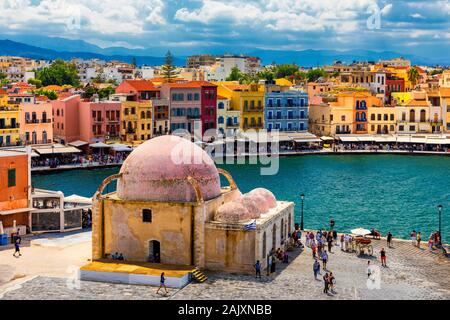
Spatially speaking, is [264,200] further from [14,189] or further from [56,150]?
[56,150]

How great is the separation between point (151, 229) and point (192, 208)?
2.22 m

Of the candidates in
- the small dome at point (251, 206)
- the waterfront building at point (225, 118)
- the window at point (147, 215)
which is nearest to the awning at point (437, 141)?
the waterfront building at point (225, 118)

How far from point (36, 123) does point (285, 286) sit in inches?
2124

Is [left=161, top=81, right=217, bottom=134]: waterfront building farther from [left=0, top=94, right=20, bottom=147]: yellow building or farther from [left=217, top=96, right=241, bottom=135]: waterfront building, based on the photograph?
[left=0, top=94, right=20, bottom=147]: yellow building

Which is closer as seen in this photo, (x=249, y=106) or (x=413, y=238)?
(x=413, y=238)

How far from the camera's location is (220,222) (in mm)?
33156

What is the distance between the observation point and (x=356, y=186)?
6800 centimetres

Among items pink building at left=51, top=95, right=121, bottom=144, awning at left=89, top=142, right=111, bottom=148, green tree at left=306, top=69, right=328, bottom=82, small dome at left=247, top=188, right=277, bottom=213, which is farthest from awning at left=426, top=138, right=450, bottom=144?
green tree at left=306, top=69, right=328, bottom=82

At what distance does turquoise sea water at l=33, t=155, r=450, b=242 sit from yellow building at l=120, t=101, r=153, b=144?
10500 mm

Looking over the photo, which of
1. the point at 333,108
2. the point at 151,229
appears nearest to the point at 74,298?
the point at 151,229

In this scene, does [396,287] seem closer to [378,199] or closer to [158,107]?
[378,199]

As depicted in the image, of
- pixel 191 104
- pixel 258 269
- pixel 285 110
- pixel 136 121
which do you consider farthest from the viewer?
pixel 285 110

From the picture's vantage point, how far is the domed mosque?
108 ft

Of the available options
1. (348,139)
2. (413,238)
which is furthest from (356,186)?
(348,139)
